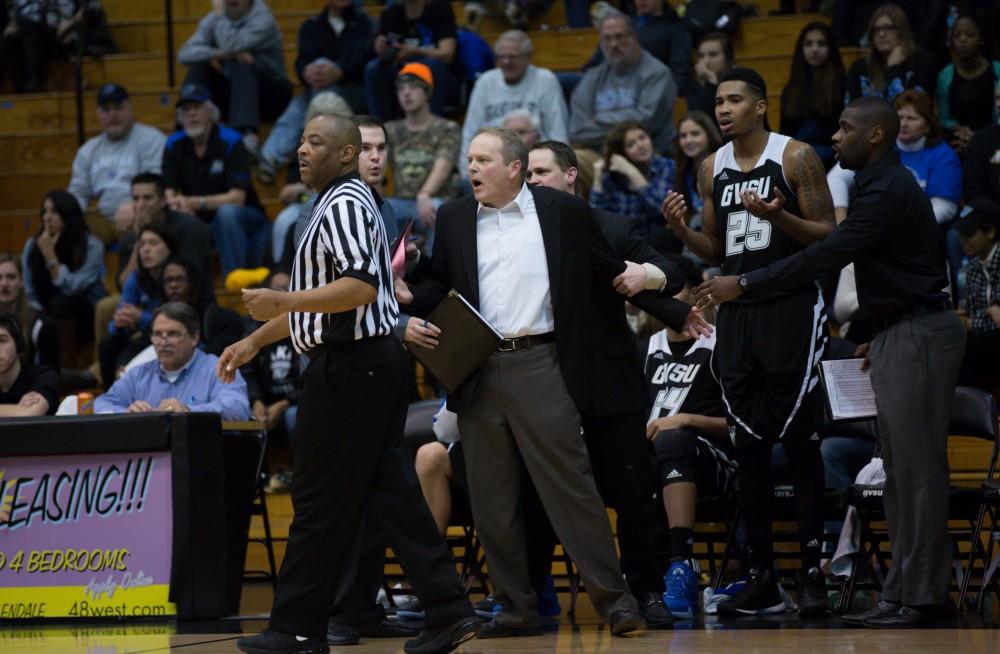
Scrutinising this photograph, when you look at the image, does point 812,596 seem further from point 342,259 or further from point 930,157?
point 930,157

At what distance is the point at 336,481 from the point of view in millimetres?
4840

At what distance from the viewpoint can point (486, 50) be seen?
12.0 meters

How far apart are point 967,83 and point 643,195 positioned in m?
2.37

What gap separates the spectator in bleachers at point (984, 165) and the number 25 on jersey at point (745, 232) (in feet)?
10.2

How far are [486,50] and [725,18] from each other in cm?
193

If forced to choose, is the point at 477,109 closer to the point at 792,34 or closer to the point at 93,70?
the point at 792,34

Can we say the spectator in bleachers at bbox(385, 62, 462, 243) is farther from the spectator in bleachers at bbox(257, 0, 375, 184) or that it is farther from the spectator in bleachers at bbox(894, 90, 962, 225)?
the spectator in bleachers at bbox(894, 90, 962, 225)

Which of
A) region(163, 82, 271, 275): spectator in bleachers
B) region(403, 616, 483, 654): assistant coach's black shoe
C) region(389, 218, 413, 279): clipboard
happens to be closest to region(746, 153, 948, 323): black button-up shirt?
region(389, 218, 413, 279): clipboard

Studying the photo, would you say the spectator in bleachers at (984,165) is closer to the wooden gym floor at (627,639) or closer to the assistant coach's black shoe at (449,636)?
the wooden gym floor at (627,639)

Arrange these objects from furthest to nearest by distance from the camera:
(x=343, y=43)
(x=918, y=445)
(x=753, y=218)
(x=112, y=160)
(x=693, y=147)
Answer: (x=343, y=43) → (x=112, y=160) → (x=693, y=147) → (x=753, y=218) → (x=918, y=445)

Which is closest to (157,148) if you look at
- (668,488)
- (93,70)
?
(93,70)

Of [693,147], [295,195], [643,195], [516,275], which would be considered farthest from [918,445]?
[295,195]

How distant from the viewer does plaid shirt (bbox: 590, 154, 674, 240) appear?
9.34 metres

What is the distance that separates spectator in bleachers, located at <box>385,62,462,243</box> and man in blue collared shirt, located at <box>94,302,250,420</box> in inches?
113
